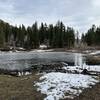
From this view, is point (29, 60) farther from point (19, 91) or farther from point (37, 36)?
point (37, 36)

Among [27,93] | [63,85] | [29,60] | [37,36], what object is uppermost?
[37,36]

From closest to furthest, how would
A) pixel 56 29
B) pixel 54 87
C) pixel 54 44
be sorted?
pixel 54 87, pixel 54 44, pixel 56 29

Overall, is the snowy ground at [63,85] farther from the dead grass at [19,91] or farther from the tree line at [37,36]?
the tree line at [37,36]

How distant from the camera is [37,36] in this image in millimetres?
112625

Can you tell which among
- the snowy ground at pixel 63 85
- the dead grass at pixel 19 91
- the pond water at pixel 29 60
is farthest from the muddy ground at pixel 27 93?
the pond water at pixel 29 60

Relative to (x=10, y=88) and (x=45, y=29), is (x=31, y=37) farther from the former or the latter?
(x=10, y=88)

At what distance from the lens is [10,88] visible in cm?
1306

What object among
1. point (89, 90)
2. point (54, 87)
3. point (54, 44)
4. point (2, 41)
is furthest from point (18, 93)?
point (54, 44)

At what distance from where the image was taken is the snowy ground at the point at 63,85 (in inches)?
438

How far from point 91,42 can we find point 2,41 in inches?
1821

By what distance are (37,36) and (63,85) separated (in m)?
101

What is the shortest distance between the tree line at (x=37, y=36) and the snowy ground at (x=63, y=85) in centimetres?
9500

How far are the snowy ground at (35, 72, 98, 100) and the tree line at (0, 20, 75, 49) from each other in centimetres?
9500

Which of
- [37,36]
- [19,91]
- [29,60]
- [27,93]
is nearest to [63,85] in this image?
[27,93]
